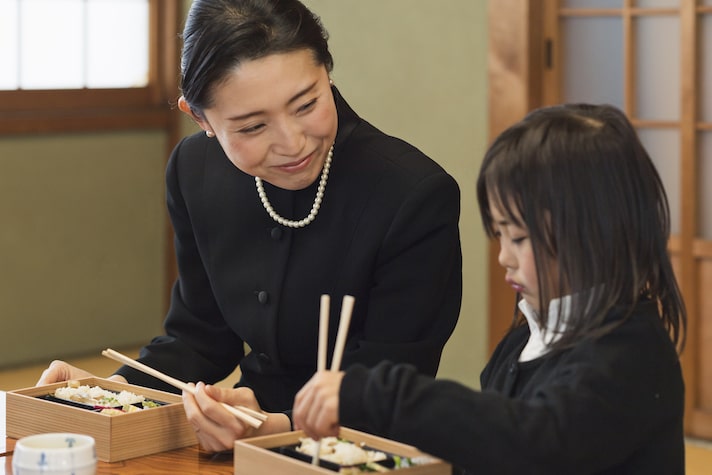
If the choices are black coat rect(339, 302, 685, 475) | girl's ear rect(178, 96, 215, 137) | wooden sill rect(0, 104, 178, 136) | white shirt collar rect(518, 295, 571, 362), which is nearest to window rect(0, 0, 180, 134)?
wooden sill rect(0, 104, 178, 136)

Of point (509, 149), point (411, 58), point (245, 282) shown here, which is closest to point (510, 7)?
point (411, 58)

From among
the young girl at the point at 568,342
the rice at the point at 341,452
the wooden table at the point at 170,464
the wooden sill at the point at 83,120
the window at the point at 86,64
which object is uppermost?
the window at the point at 86,64

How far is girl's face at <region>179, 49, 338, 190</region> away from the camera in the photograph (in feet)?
5.35

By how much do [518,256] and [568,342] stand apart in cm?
11

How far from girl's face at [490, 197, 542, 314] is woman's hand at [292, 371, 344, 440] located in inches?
9.9

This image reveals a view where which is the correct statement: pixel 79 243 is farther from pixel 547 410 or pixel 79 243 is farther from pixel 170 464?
pixel 547 410

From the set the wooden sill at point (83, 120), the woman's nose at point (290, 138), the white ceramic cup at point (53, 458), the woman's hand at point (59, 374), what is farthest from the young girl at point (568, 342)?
the wooden sill at point (83, 120)

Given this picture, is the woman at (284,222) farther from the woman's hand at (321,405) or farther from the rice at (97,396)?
the woman's hand at (321,405)

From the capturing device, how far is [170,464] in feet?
4.78

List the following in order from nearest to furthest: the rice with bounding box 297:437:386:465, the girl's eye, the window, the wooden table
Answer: the rice with bounding box 297:437:386:465
the wooden table
the girl's eye
the window

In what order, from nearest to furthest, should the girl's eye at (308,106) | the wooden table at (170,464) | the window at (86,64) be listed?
the wooden table at (170,464), the girl's eye at (308,106), the window at (86,64)

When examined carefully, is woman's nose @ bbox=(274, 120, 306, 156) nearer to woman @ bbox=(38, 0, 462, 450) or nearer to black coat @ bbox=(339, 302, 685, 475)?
woman @ bbox=(38, 0, 462, 450)

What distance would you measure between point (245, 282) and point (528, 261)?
69cm

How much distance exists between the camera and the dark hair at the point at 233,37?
5.37 ft
